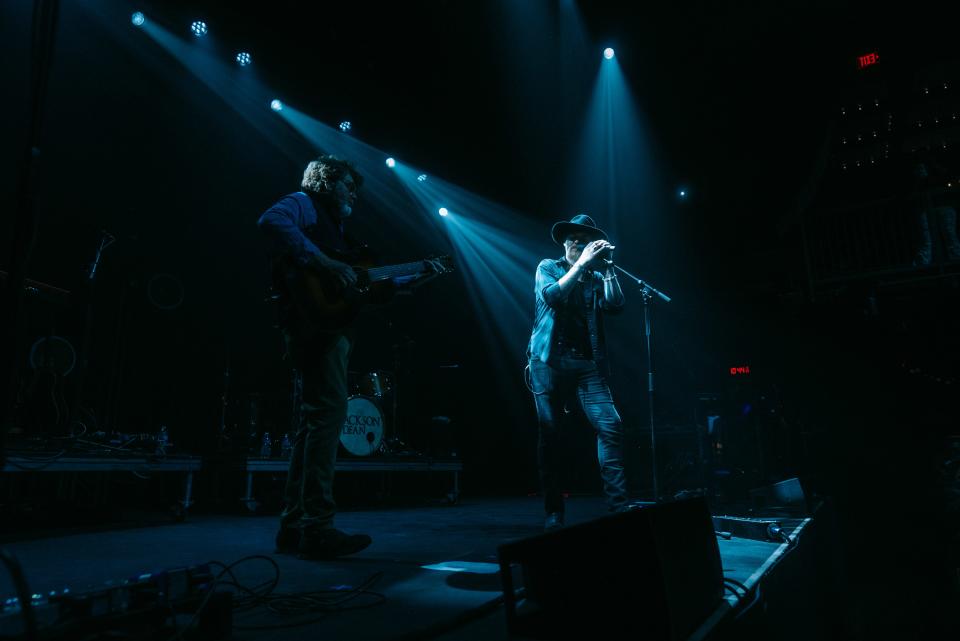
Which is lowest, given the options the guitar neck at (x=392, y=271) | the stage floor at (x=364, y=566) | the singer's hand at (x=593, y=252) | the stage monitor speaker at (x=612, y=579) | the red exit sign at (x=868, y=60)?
the stage floor at (x=364, y=566)

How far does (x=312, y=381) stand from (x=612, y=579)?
6.30 feet

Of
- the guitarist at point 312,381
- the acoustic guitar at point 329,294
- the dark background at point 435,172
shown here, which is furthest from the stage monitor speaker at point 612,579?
the dark background at point 435,172

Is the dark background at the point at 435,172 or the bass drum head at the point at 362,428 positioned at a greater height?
the dark background at the point at 435,172

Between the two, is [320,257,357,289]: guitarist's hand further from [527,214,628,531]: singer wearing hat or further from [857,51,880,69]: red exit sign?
[857,51,880,69]: red exit sign

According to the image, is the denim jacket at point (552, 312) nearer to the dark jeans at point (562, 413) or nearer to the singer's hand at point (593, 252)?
the dark jeans at point (562, 413)

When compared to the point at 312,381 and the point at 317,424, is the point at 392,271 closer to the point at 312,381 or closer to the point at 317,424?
the point at 312,381

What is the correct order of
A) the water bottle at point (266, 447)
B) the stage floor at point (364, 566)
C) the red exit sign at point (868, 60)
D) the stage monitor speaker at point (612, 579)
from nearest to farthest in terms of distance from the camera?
the stage monitor speaker at point (612, 579), the stage floor at point (364, 566), the water bottle at point (266, 447), the red exit sign at point (868, 60)

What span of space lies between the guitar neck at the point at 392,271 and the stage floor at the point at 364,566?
4.61ft

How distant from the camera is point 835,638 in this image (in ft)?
9.46

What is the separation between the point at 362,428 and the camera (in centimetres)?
754

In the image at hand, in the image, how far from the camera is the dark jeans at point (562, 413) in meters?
3.42

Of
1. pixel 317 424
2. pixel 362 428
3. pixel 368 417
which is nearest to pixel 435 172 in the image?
pixel 368 417

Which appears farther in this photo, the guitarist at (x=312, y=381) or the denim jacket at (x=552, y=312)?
the denim jacket at (x=552, y=312)

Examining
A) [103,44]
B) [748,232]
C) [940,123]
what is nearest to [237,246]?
[103,44]
